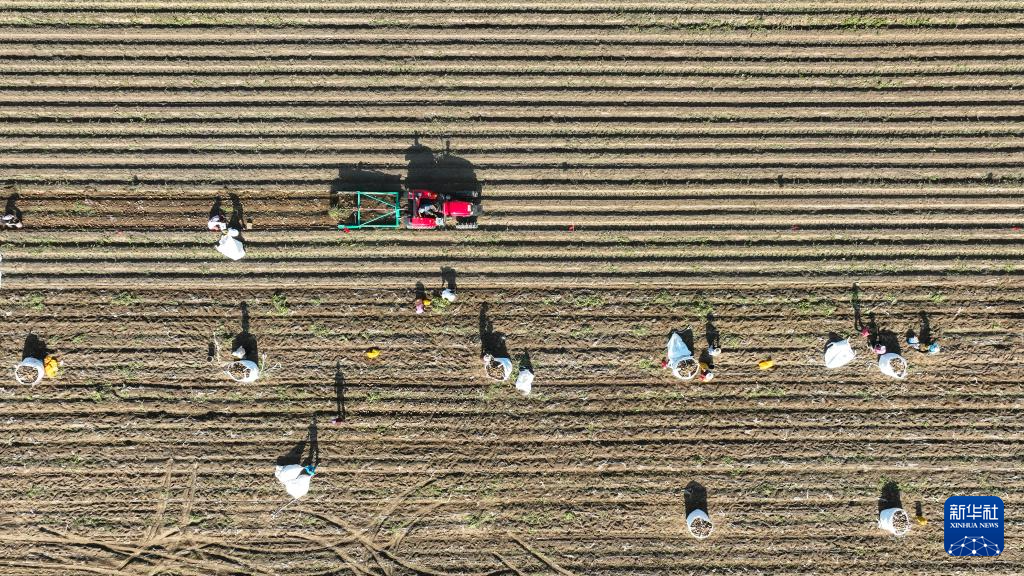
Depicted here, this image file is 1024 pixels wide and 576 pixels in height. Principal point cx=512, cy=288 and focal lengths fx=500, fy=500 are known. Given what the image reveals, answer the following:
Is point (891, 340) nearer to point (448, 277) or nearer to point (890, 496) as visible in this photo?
point (890, 496)

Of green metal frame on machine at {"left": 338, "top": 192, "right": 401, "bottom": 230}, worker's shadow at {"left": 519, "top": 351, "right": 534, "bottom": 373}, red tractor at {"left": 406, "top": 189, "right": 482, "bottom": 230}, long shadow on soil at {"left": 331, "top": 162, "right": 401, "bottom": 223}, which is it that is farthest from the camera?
worker's shadow at {"left": 519, "top": 351, "right": 534, "bottom": 373}

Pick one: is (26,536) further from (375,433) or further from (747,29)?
(747,29)

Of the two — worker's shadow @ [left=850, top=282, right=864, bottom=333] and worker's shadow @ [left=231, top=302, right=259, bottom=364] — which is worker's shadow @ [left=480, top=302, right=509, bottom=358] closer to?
worker's shadow @ [left=231, top=302, right=259, bottom=364]

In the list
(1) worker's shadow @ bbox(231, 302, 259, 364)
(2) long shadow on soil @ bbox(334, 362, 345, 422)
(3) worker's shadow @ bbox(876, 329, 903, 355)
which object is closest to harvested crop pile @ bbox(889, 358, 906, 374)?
(3) worker's shadow @ bbox(876, 329, 903, 355)

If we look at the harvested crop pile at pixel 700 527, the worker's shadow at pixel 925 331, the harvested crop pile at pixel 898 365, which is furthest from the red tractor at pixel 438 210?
the worker's shadow at pixel 925 331

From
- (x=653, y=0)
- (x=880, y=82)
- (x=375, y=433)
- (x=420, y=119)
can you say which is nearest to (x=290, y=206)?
(x=420, y=119)
